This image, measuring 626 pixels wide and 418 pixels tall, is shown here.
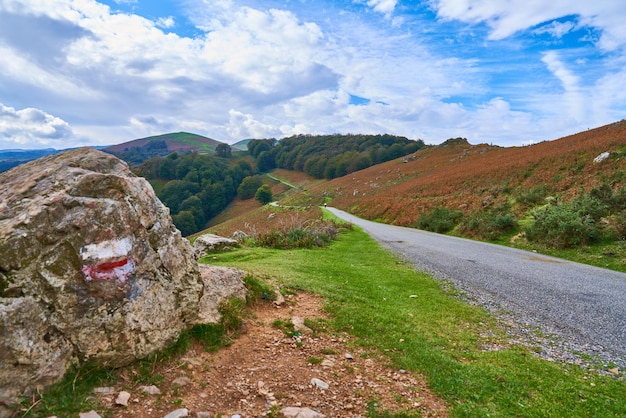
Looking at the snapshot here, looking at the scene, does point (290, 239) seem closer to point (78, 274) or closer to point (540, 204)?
point (78, 274)

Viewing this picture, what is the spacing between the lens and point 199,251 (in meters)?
16.9

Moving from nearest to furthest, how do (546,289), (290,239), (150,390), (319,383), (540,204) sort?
(150,390), (319,383), (546,289), (290,239), (540,204)

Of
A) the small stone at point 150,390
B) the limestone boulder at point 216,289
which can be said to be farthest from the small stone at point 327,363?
the small stone at point 150,390

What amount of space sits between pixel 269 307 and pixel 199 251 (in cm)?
991

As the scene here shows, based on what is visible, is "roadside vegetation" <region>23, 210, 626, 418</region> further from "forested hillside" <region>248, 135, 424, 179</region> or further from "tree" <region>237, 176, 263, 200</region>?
"tree" <region>237, 176, 263, 200</region>

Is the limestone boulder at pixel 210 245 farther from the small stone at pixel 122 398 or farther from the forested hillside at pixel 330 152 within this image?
the forested hillside at pixel 330 152

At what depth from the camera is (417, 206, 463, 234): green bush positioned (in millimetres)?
29484

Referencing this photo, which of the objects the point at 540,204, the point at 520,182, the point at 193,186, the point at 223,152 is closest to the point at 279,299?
the point at 540,204

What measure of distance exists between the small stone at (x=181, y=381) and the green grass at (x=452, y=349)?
3.45 m

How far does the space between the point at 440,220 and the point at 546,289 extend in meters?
18.6

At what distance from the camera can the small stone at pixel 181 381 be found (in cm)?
470

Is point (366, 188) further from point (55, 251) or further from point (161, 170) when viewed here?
point (161, 170)

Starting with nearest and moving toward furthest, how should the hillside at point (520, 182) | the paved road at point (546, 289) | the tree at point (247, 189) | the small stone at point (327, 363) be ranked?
1. the small stone at point (327, 363)
2. the paved road at point (546, 289)
3. the hillside at point (520, 182)
4. the tree at point (247, 189)

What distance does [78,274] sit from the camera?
4.27 metres
